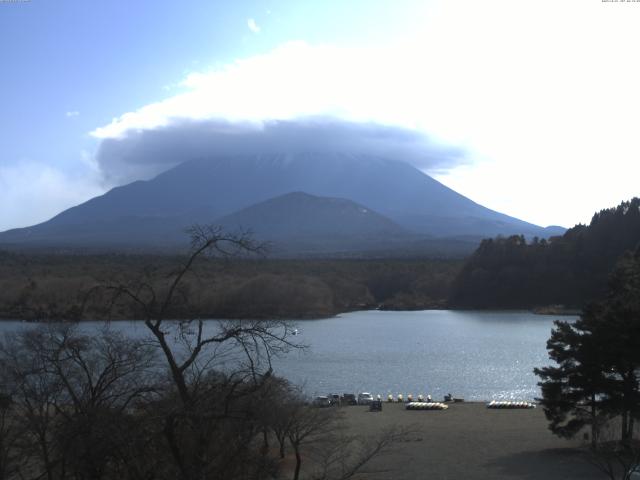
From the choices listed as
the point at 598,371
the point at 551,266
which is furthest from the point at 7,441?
the point at 551,266

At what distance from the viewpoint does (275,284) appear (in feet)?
146

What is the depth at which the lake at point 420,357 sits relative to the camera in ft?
79.4

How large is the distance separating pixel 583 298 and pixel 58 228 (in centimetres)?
9856

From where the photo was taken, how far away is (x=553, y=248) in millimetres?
60000

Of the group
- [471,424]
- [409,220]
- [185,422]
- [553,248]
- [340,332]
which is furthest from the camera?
[409,220]

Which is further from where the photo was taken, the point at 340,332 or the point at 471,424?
the point at 340,332

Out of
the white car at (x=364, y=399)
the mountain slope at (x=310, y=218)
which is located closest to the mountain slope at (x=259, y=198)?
the mountain slope at (x=310, y=218)

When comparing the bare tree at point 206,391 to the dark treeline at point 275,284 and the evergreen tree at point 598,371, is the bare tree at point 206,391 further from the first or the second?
the dark treeline at point 275,284

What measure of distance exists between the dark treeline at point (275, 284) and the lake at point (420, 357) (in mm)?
2117

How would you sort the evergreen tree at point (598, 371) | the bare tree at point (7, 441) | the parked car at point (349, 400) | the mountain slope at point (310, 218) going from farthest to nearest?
the mountain slope at point (310, 218), the parked car at point (349, 400), the evergreen tree at point (598, 371), the bare tree at point (7, 441)

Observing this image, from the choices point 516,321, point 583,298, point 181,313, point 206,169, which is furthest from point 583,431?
point 206,169

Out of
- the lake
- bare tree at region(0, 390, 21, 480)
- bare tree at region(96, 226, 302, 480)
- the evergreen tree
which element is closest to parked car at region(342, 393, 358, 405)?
the lake

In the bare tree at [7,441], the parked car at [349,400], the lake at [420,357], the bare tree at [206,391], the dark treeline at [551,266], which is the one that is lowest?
the parked car at [349,400]

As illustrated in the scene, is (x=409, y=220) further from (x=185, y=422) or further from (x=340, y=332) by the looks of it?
(x=185, y=422)
